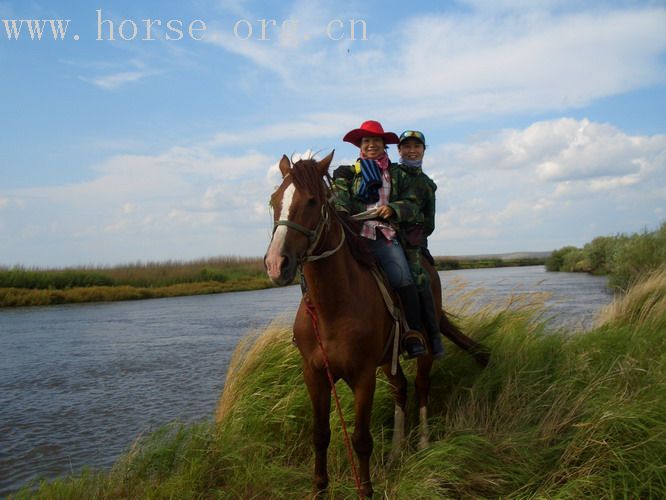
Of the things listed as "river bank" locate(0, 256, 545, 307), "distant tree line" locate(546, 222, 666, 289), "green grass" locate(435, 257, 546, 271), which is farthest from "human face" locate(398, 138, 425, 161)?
"green grass" locate(435, 257, 546, 271)

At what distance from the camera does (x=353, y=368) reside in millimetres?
3369

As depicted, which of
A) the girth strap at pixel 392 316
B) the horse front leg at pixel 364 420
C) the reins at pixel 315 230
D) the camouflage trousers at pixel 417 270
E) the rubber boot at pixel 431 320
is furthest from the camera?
the rubber boot at pixel 431 320

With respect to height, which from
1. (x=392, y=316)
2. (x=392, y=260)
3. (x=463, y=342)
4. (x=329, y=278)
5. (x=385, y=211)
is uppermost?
(x=385, y=211)

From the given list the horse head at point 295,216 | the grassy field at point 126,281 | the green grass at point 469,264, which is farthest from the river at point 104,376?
the green grass at point 469,264

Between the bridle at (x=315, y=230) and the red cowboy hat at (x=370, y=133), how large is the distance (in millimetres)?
864

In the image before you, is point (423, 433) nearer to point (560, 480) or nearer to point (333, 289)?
point (560, 480)

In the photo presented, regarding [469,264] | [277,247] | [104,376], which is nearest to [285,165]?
[277,247]

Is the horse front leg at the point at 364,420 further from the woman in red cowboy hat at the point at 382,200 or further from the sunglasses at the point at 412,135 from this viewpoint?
the sunglasses at the point at 412,135

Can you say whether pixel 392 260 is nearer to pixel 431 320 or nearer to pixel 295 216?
pixel 431 320

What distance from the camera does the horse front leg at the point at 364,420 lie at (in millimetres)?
3406

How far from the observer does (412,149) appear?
4.39 meters

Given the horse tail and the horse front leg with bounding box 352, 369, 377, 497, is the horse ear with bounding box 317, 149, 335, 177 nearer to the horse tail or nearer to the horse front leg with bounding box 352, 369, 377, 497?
the horse front leg with bounding box 352, 369, 377, 497

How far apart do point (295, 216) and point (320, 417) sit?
1517 millimetres

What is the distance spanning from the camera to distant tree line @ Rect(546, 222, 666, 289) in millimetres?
18281
